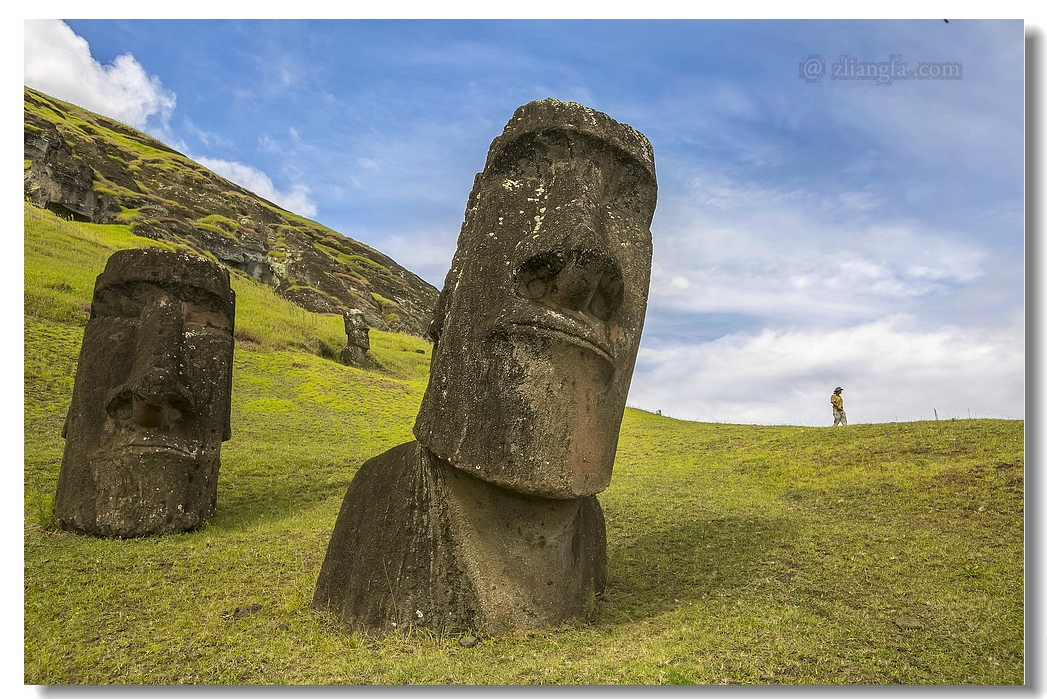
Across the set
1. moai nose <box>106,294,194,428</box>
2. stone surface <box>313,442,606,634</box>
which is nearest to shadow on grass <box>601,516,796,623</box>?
stone surface <box>313,442,606,634</box>

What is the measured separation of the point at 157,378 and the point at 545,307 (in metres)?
5.28

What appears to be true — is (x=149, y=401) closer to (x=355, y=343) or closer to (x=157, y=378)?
(x=157, y=378)

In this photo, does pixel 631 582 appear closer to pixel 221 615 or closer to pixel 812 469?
pixel 221 615

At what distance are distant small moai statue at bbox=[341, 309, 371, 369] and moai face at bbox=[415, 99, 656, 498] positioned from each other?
2071 cm

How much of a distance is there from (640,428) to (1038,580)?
1331 cm

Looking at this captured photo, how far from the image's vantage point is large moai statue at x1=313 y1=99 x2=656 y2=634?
4.68 metres

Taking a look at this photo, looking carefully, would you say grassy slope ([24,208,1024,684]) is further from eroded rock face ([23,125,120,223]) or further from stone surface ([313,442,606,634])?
eroded rock face ([23,125,120,223])

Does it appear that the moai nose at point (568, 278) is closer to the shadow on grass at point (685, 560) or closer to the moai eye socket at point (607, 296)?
the moai eye socket at point (607, 296)

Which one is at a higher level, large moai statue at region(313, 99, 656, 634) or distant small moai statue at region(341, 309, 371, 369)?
distant small moai statue at region(341, 309, 371, 369)

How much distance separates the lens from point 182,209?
152 ft

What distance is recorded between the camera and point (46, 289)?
57.2 feet

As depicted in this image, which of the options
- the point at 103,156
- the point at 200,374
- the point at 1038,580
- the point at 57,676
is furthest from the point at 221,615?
the point at 103,156

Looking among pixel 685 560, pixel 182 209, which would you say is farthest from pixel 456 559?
pixel 182 209

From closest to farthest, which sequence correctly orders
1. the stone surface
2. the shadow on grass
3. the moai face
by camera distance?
1. the moai face
2. the stone surface
3. the shadow on grass
